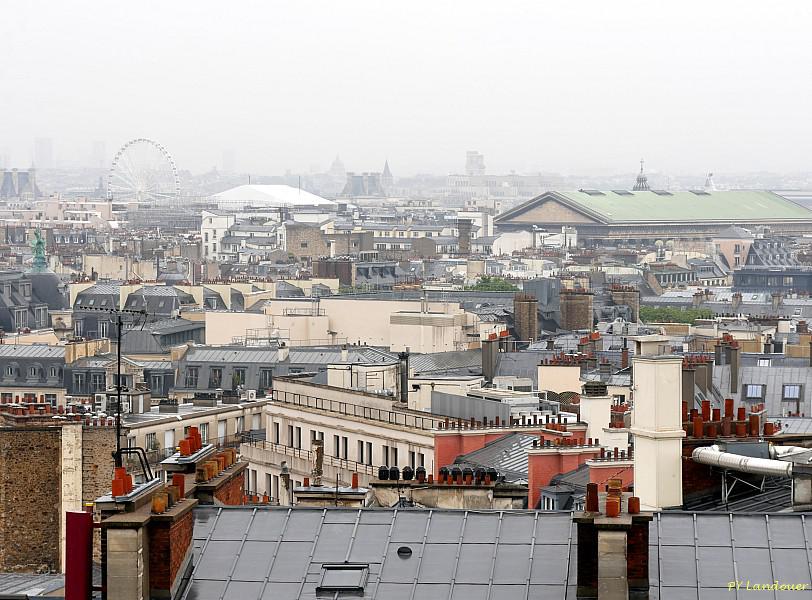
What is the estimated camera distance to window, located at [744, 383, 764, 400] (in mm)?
38875

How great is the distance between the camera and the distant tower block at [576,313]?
208 ft

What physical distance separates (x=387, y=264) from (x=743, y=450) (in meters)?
92.0

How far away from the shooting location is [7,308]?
254 feet

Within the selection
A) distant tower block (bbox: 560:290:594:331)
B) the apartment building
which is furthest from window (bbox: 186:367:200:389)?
distant tower block (bbox: 560:290:594:331)

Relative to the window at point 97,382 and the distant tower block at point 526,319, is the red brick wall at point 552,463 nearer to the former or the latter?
the window at point 97,382

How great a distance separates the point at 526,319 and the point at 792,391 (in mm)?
21652

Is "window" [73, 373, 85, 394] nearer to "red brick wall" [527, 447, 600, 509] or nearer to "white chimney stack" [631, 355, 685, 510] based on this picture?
"red brick wall" [527, 447, 600, 509]

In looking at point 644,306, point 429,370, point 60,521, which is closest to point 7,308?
point 644,306

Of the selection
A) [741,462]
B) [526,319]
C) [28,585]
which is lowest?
[526,319]

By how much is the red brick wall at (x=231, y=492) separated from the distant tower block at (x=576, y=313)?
4767 centimetres

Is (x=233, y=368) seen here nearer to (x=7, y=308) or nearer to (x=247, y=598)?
(x=7, y=308)

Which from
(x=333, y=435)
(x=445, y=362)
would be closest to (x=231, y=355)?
(x=445, y=362)

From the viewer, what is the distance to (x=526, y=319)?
60.8 metres

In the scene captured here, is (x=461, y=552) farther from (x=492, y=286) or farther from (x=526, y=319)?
(x=492, y=286)
